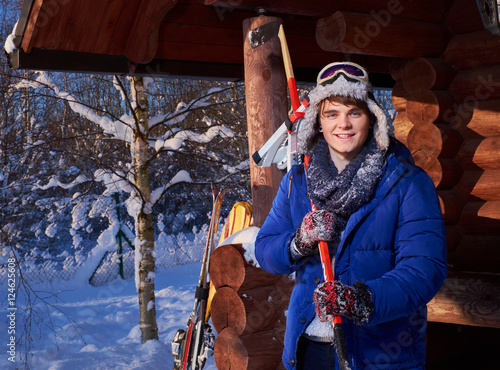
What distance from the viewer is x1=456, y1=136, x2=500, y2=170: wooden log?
5.56 metres

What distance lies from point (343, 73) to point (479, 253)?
4077 millimetres

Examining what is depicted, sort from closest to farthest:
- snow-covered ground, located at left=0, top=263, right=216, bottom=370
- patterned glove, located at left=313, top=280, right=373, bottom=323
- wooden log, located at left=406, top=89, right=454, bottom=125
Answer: patterned glove, located at left=313, top=280, right=373, bottom=323 → wooden log, located at left=406, top=89, right=454, bottom=125 → snow-covered ground, located at left=0, top=263, right=216, bottom=370

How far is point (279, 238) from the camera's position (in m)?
2.34

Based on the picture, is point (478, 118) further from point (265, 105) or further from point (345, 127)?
point (345, 127)

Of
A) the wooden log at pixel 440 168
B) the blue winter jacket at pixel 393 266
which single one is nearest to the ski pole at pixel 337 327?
the blue winter jacket at pixel 393 266

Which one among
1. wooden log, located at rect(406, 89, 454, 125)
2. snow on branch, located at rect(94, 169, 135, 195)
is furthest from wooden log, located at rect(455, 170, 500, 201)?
snow on branch, located at rect(94, 169, 135, 195)

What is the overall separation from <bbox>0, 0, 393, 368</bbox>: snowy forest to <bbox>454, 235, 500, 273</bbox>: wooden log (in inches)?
128

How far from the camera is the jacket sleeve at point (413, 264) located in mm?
1976

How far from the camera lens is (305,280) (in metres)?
2.29

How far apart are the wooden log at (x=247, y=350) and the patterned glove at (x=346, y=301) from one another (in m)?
2.29

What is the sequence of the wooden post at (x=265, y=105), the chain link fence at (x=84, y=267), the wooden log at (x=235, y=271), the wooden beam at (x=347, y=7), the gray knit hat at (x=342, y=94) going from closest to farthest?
the gray knit hat at (x=342, y=94)
the wooden log at (x=235, y=271)
the wooden beam at (x=347, y=7)
the wooden post at (x=265, y=105)
the chain link fence at (x=84, y=267)

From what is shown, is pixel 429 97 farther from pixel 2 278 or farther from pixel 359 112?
pixel 2 278

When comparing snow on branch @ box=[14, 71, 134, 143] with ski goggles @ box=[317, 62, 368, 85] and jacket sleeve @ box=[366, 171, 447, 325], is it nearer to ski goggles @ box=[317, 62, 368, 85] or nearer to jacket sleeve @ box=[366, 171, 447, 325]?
ski goggles @ box=[317, 62, 368, 85]

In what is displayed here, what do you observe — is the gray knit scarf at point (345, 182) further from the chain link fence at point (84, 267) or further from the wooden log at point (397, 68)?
the chain link fence at point (84, 267)
